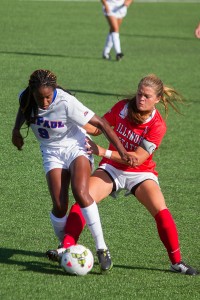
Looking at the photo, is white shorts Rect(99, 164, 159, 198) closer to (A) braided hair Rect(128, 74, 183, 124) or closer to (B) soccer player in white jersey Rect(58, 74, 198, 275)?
(B) soccer player in white jersey Rect(58, 74, 198, 275)

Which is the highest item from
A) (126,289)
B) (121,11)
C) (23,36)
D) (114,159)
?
(114,159)

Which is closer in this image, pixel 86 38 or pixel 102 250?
pixel 102 250

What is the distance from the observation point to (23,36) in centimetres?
2511

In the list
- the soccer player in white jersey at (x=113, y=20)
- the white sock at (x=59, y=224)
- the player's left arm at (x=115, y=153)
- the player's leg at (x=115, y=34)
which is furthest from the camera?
the soccer player in white jersey at (x=113, y=20)

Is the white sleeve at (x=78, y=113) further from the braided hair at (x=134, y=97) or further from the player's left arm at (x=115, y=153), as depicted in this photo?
the braided hair at (x=134, y=97)

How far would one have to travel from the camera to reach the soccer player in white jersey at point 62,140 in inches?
296

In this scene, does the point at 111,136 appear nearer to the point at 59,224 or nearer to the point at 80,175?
the point at 80,175

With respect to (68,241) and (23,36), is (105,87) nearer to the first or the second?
(23,36)

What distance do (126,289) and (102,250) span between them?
0.44m

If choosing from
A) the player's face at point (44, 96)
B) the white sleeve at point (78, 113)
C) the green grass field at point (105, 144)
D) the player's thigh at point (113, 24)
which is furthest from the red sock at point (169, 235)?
the player's thigh at point (113, 24)

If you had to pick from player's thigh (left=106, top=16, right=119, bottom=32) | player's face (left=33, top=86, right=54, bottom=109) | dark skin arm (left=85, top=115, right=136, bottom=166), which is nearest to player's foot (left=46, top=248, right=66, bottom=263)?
dark skin arm (left=85, top=115, right=136, bottom=166)

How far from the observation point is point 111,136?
7.48 metres

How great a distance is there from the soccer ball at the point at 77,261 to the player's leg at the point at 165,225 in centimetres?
69

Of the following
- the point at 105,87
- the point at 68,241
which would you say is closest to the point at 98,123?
the point at 68,241
